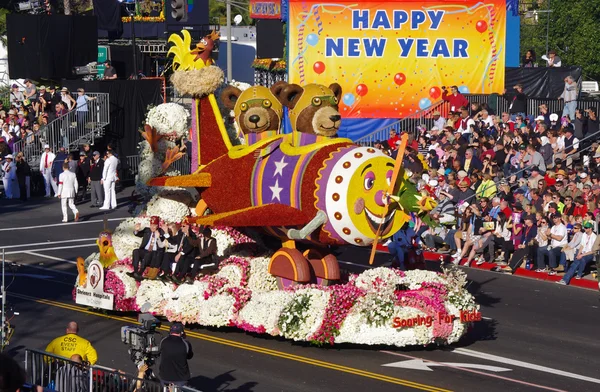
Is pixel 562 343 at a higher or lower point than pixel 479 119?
lower

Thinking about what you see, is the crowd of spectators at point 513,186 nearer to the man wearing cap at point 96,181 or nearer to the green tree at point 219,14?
the man wearing cap at point 96,181

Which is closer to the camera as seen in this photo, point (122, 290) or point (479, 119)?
point (122, 290)

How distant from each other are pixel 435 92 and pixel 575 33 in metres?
23.7

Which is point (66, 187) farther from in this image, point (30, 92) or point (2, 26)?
point (2, 26)

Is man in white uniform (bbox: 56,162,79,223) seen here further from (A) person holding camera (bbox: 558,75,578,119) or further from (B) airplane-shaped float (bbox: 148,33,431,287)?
(A) person holding camera (bbox: 558,75,578,119)

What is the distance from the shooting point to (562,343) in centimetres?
2150

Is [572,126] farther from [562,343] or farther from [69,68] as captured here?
[69,68]

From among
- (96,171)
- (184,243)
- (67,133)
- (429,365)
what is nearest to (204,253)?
(184,243)

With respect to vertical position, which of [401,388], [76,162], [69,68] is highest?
[69,68]

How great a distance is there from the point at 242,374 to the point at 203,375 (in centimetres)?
62

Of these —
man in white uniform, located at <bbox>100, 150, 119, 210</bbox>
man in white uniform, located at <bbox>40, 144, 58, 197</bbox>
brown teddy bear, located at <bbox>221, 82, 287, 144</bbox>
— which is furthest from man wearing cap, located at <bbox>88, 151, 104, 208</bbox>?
brown teddy bear, located at <bbox>221, 82, 287, 144</bbox>

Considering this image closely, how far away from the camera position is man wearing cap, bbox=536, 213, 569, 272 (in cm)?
2700

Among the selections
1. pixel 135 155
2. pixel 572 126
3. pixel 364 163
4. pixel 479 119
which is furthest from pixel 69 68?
pixel 364 163

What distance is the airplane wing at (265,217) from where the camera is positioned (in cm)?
2039
